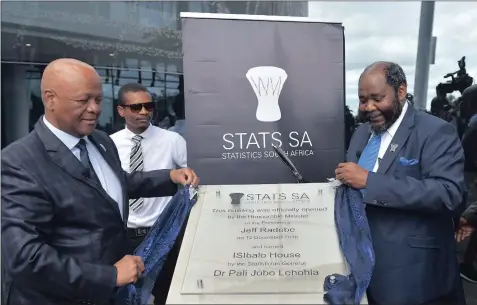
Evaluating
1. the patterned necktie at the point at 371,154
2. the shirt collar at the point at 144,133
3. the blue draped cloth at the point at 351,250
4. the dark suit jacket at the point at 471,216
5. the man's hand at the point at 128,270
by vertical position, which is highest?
the patterned necktie at the point at 371,154

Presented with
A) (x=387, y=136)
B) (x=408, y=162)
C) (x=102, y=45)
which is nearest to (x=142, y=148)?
(x=102, y=45)

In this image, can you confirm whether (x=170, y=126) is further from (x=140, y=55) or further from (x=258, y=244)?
(x=258, y=244)

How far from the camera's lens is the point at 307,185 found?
1.80 metres

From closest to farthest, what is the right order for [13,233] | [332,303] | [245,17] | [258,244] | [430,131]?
[332,303], [13,233], [258,244], [430,131], [245,17]

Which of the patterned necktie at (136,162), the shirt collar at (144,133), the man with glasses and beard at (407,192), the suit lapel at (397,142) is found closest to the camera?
the man with glasses and beard at (407,192)

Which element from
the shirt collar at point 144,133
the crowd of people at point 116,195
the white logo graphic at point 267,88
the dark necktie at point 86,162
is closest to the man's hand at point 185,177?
the crowd of people at point 116,195

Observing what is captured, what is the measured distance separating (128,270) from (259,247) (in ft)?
1.37

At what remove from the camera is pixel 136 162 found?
276cm

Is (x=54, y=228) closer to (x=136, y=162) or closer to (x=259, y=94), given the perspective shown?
(x=259, y=94)

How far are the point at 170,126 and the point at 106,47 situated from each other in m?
0.68

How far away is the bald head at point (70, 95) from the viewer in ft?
4.84

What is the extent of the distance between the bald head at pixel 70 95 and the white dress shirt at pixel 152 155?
1.23 m

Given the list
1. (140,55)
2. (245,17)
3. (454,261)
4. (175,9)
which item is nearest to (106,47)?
(140,55)

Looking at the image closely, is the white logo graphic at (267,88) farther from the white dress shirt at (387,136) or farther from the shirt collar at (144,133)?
the shirt collar at (144,133)
